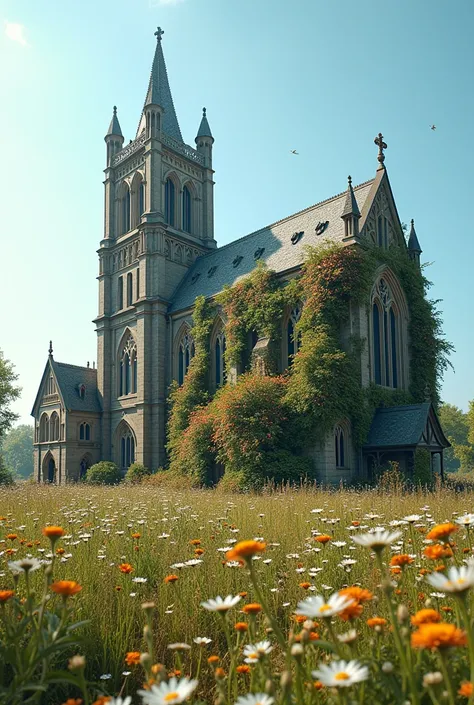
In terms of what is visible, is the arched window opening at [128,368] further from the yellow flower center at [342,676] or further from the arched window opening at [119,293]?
the yellow flower center at [342,676]

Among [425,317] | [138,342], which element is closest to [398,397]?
[425,317]

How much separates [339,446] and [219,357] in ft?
32.4

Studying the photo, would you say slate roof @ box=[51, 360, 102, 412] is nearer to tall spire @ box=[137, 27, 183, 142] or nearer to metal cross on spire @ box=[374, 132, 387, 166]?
tall spire @ box=[137, 27, 183, 142]

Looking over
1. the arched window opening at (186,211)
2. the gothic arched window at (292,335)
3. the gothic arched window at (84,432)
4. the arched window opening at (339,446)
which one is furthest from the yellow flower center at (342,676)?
the arched window opening at (186,211)

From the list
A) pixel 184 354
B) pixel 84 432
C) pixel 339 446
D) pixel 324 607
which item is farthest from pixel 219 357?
pixel 324 607

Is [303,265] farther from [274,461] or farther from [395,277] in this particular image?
[274,461]

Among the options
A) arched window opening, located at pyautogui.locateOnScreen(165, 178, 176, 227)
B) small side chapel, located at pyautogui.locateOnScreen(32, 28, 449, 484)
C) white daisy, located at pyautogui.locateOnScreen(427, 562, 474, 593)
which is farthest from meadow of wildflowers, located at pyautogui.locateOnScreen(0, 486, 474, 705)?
arched window opening, located at pyautogui.locateOnScreen(165, 178, 176, 227)

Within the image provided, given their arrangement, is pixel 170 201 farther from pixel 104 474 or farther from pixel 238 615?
pixel 238 615

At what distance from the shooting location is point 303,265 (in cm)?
2573

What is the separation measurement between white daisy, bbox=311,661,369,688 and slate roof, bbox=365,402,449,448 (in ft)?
70.6

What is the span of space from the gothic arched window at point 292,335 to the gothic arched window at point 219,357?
4847 millimetres

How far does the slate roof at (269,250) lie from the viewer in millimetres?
27750

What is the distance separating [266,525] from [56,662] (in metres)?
4.72

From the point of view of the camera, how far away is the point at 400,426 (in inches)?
922
